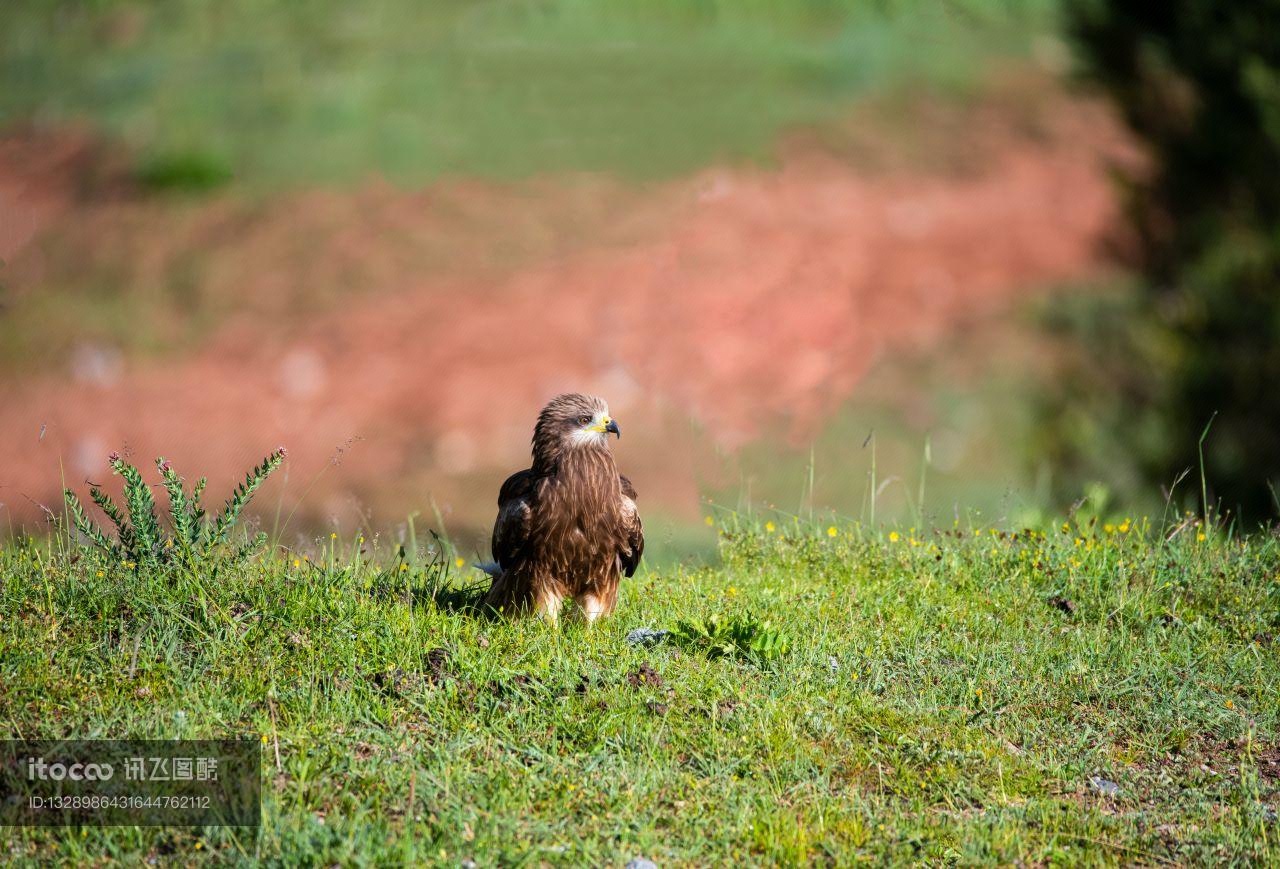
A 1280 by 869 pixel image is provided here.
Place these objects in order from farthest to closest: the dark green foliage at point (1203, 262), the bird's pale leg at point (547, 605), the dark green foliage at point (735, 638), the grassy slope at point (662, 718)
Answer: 1. the dark green foliage at point (1203, 262)
2. the bird's pale leg at point (547, 605)
3. the dark green foliage at point (735, 638)
4. the grassy slope at point (662, 718)

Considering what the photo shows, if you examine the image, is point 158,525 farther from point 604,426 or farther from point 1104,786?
point 1104,786

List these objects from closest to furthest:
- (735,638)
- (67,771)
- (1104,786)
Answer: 1. (67,771)
2. (1104,786)
3. (735,638)

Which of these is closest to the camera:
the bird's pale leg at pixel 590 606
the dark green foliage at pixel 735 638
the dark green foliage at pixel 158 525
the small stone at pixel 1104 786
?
the small stone at pixel 1104 786

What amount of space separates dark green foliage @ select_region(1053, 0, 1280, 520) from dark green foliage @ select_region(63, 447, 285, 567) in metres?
6.35

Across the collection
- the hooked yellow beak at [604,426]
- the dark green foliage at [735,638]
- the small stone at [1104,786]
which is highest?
the hooked yellow beak at [604,426]

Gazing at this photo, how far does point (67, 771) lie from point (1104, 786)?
3.24 meters

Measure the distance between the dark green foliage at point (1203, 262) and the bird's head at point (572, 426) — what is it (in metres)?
4.98

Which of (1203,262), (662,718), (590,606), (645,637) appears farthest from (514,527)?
(1203,262)

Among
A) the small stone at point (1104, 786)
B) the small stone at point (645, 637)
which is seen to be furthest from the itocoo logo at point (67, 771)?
the small stone at point (1104, 786)

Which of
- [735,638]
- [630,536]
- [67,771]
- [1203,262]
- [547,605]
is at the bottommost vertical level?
[67,771]

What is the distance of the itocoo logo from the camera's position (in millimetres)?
3865

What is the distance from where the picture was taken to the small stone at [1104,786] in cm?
426

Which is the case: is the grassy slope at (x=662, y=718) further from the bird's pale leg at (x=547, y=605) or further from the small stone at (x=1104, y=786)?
the bird's pale leg at (x=547, y=605)

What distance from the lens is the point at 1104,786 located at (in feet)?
14.1
